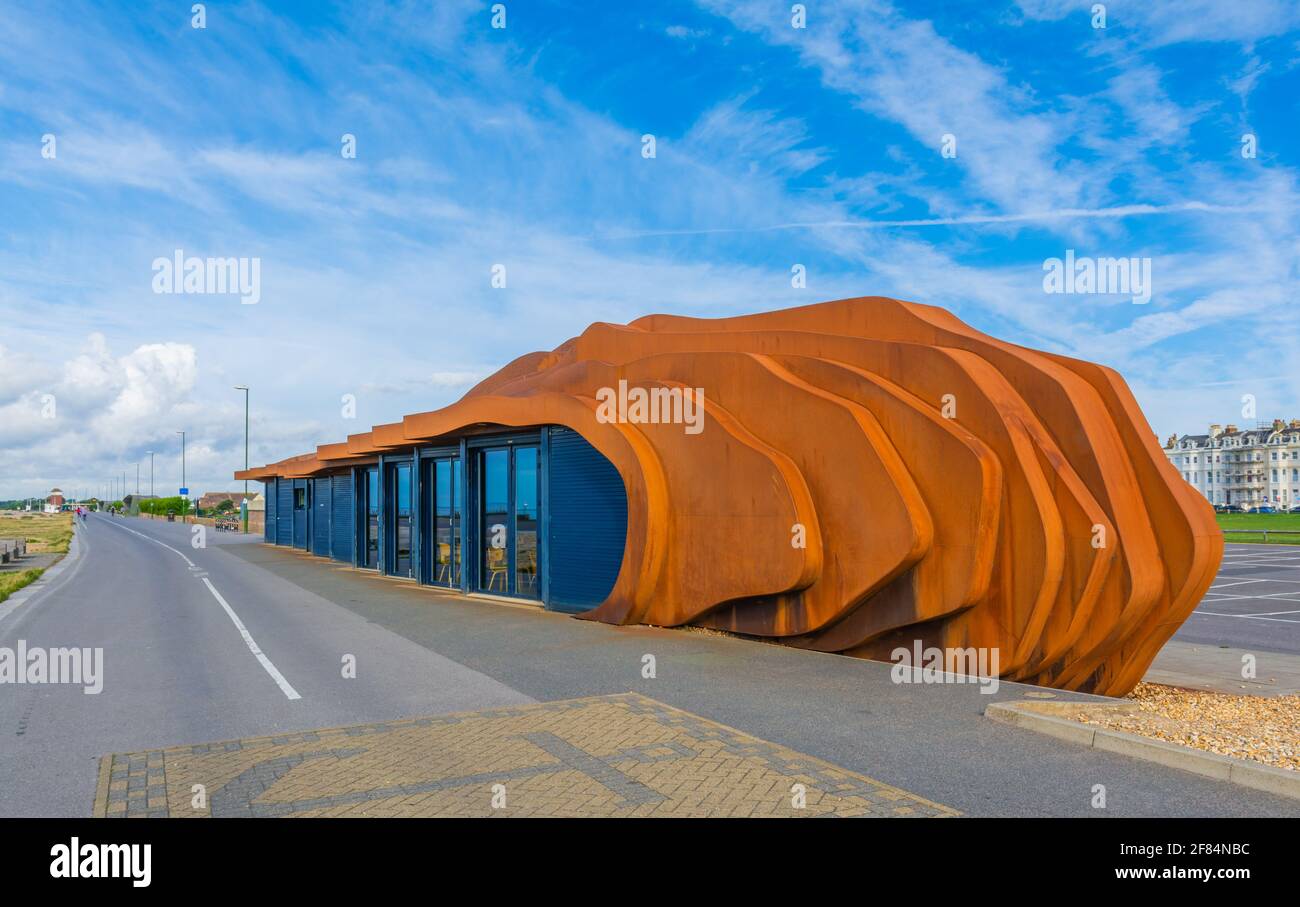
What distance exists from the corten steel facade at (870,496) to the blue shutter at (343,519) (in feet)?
51.2

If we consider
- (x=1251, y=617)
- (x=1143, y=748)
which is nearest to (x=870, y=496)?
(x=1143, y=748)

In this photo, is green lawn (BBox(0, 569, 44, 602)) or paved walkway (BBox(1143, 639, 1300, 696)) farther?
green lawn (BBox(0, 569, 44, 602))

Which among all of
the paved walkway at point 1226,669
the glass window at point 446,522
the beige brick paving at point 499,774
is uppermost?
the glass window at point 446,522

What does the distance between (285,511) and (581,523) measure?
95.2 ft

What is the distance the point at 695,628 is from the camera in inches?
491

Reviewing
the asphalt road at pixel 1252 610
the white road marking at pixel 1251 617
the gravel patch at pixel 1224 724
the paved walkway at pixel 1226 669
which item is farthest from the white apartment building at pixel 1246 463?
the gravel patch at pixel 1224 724

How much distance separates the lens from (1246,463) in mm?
114375

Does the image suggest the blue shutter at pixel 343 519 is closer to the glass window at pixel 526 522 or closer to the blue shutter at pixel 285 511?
the blue shutter at pixel 285 511

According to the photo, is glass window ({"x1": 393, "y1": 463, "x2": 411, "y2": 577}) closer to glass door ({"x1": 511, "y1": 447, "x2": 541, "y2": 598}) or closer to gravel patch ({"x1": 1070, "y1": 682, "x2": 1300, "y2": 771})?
glass door ({"x1": 511, "y1": 447, "x2": 541, "y2": 598})

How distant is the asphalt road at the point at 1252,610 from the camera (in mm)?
14414

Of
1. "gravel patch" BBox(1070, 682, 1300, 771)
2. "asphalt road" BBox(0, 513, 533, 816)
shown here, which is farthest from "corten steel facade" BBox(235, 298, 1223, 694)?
"asphalt road" BBox(0, 513, 533, 816)

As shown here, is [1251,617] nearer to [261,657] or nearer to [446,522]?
[446,522]

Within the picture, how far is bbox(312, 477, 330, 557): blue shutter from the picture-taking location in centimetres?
3212

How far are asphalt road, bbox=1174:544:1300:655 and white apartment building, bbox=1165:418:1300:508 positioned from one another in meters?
92.1
